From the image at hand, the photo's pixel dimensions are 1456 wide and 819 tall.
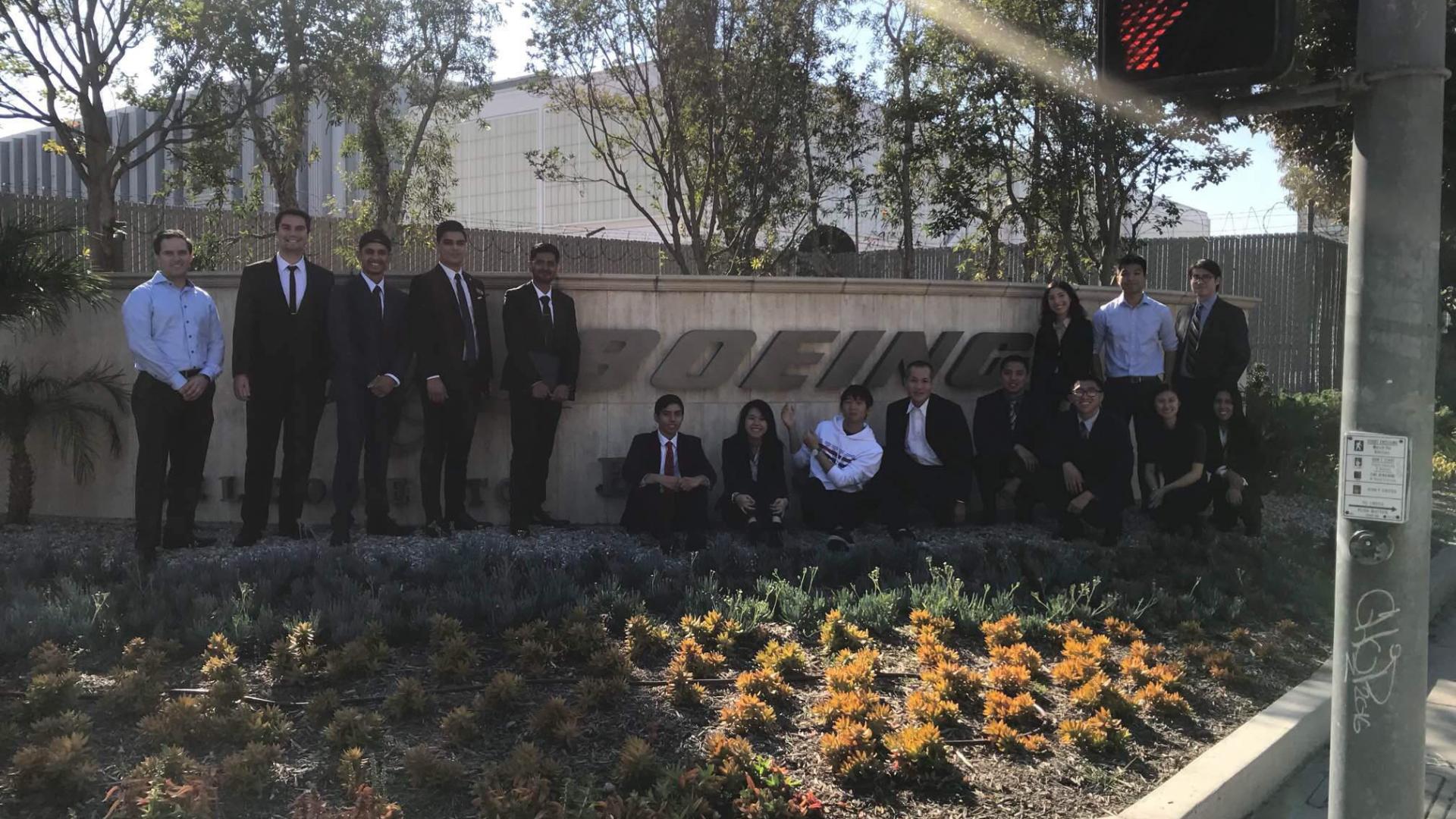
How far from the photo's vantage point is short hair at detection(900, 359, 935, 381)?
8.35 metres

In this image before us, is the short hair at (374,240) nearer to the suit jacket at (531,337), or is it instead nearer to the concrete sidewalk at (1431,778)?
the suit jacket at (531,337)

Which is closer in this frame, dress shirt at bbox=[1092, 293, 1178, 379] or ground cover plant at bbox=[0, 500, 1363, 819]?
ground cover plant at bbox=[0, 500, 1363, 819]

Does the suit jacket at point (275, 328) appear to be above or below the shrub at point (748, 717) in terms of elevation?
above

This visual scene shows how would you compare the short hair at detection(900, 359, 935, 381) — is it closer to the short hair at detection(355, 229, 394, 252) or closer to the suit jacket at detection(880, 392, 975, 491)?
the suit jacket at detection(880, 392, 975, 491)

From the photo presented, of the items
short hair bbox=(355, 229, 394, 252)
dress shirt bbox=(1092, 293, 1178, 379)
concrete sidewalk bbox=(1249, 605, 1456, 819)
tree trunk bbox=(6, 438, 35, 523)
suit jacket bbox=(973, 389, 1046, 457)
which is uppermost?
short hair bbox=(355, 229, 394, 252)

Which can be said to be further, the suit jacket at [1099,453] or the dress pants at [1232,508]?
the dress pants at [1232,508]

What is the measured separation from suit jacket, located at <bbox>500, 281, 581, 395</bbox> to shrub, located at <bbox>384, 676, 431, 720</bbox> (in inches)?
152

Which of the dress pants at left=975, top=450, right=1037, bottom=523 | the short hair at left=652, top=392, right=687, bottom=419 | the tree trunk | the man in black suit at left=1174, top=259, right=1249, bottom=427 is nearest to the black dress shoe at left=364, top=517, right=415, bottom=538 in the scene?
the short hair at left=652, top=392, right=687, bottom=419

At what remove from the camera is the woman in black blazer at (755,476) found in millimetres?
7582

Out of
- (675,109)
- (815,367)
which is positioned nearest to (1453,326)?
(675,109)

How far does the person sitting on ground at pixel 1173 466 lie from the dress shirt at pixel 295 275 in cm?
568

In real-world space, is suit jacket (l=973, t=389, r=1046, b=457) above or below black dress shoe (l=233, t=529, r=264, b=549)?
above

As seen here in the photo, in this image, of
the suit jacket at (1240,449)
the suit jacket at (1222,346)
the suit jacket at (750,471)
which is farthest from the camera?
the suit jacket at (1222,346)

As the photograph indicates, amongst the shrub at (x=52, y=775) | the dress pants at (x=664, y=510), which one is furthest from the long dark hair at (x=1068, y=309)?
the shrub at (x=52, y=775)
